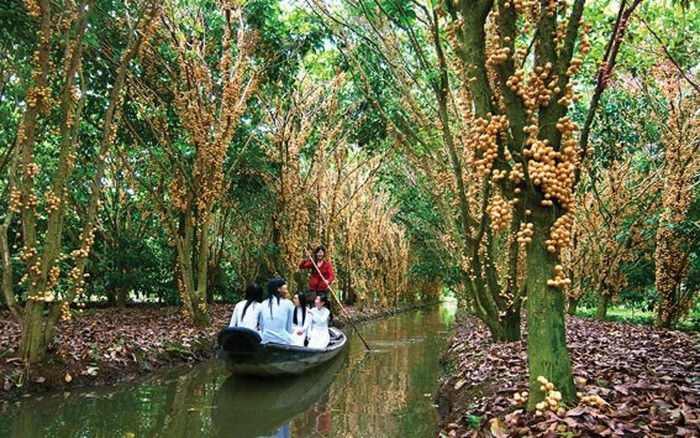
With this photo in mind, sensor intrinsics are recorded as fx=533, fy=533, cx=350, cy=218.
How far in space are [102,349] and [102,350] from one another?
28 millimetres

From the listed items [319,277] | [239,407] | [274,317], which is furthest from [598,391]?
[319,277]

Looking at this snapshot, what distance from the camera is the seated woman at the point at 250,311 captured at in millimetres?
8703

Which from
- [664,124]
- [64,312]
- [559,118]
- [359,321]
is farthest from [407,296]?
[559,118]

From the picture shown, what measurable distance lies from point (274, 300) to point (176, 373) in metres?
2.11

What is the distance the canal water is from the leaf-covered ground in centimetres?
78

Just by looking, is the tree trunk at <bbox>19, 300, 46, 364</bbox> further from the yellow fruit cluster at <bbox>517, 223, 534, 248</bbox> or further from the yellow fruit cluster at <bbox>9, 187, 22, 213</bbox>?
the yellow fruit cluster at <bbox>517, 223, 534, 248</bbox>

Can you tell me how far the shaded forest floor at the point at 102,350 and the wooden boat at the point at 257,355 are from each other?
5.18ft

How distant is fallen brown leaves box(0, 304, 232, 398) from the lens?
23.0ft

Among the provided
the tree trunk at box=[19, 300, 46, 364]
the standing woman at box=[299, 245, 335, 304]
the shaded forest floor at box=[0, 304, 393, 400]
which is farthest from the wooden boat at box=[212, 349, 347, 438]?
the standing woman at box=[299, 245, 335, 304]

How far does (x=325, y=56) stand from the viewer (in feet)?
43.6

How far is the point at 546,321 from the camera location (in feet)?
12.6

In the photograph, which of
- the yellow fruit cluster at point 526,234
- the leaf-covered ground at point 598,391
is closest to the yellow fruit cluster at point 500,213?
the yellow fruit cluster at point 526,234

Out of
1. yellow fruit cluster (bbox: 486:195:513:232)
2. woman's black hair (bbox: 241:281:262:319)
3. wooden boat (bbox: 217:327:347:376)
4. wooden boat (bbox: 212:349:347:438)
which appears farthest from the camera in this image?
woman's black hair (bbox: 241:281:262:319)

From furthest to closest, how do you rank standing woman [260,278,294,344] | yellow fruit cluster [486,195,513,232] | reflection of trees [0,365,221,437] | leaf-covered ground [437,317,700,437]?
standing woman [260,278,294,344]
reflection of trees [0,365,221,437]
yellow fruit cluster [486,195,513,232]
leaf-covered ground [437,317,700,437]
